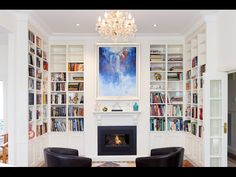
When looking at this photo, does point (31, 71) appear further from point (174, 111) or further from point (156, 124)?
point (174, 111)

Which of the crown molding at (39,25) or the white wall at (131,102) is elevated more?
the crown molding at (39,25)

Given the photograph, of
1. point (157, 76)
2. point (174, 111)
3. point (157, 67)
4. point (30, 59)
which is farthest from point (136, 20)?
point (174, 111)

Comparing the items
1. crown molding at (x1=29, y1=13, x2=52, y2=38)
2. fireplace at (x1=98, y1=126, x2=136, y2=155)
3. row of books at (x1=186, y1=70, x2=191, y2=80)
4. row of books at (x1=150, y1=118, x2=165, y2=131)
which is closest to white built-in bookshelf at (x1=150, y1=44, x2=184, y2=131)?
row of books at (x1=150, y1=118, x2=165, y2=131)

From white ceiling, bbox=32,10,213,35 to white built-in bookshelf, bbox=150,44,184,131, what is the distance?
675 millimetres

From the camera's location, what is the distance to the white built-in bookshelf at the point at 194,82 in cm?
556

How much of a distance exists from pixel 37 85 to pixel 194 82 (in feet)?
12.0

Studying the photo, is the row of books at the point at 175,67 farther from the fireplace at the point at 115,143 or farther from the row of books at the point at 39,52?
the row of books at the point at 39,52

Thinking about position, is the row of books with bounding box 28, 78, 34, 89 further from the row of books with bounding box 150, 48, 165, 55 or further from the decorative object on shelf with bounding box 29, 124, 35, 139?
the row of books with bounding box 150, 48, 165, 55

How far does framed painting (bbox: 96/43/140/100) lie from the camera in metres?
6.87

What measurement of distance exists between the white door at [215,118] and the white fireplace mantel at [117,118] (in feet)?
7.51

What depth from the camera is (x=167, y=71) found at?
689 centimetres

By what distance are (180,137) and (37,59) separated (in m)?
4.15

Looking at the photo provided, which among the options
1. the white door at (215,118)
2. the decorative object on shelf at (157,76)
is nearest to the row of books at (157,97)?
the decorative object on shelf at (157,76)
